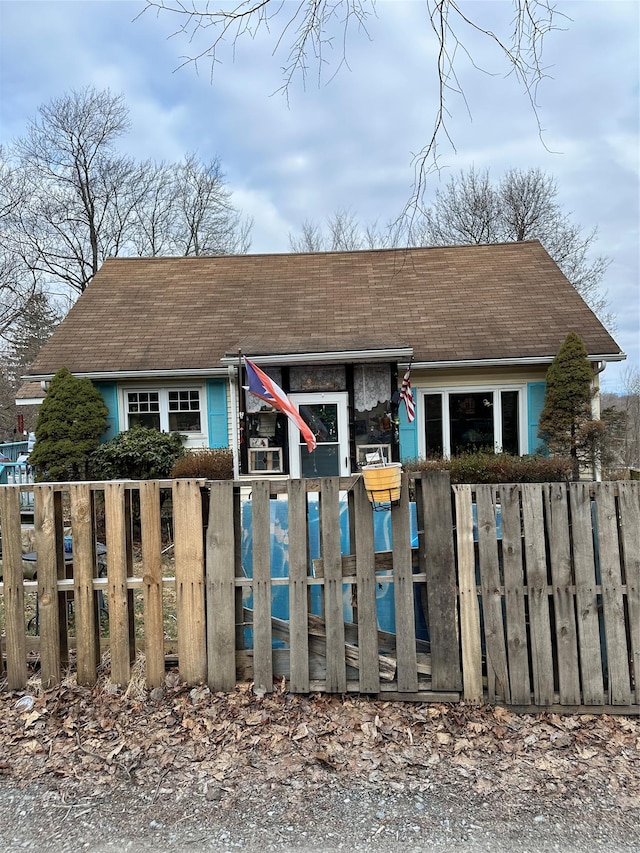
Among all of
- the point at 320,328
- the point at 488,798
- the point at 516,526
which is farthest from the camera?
the point at 320,328

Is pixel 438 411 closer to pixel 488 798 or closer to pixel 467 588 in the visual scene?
pixel 467 588

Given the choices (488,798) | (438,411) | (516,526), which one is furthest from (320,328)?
(488,798)

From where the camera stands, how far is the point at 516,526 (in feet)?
10.4

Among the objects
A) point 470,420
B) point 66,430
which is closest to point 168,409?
point 66,430

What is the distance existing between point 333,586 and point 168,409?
9.73 meters

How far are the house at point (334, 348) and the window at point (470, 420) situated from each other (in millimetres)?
31

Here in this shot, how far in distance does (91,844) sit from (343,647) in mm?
1548

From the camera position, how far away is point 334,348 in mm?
10039

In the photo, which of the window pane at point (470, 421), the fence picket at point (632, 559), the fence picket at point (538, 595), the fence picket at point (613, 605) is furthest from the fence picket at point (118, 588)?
the window pane at point (470, 421)

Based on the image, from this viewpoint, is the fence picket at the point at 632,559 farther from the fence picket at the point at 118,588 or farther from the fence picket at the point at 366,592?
the fence picket at the point at 118,588

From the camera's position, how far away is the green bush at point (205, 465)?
10297 mm

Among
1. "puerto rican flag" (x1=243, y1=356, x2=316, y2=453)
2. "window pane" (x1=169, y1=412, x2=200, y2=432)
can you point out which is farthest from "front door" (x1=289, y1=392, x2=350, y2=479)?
"puerto rican flag" (x1=243, y1=356, x2=316, y2=453)

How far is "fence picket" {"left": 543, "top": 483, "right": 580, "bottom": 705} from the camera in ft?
10.3

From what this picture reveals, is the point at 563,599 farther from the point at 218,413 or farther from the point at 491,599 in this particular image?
the point at 218,413
